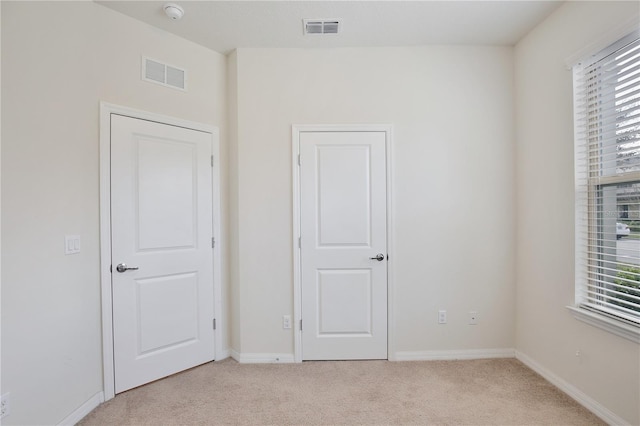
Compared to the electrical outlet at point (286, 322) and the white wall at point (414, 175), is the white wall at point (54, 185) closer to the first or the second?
the white wall at point (414, 175)

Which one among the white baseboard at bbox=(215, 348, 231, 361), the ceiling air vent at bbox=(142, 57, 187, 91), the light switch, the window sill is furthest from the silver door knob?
the window sill

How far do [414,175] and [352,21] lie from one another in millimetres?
1331

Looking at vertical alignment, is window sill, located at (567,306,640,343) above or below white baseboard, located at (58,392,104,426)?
above

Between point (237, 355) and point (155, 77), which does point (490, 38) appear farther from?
point (237, 355)

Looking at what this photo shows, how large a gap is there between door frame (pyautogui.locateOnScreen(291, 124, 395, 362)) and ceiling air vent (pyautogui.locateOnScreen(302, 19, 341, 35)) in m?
0.73

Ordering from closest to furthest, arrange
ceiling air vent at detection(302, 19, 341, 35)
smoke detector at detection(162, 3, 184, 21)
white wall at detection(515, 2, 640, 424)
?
white wall at detection(515, 2, 640, 424) → smoke detector at detection(162, 3, 184, 21) → ceiling air vent at detection(302, 19, 341, 35)

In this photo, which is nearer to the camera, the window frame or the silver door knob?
the window frame

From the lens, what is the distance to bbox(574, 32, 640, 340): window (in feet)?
5.86

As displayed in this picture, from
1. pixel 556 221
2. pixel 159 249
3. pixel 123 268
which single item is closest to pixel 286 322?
pixel 159 249

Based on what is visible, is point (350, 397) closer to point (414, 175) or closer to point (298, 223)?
point (298, 223)

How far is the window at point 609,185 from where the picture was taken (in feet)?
5.86

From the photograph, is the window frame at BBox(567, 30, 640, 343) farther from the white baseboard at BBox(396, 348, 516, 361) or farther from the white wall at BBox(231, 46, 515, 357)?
the white baseboard at BBox(396, 348, 516, 361)

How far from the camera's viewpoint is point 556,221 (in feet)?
7.45

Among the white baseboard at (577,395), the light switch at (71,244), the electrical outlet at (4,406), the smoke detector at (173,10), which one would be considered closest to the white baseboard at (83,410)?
the electrical outlet at (4,406)
